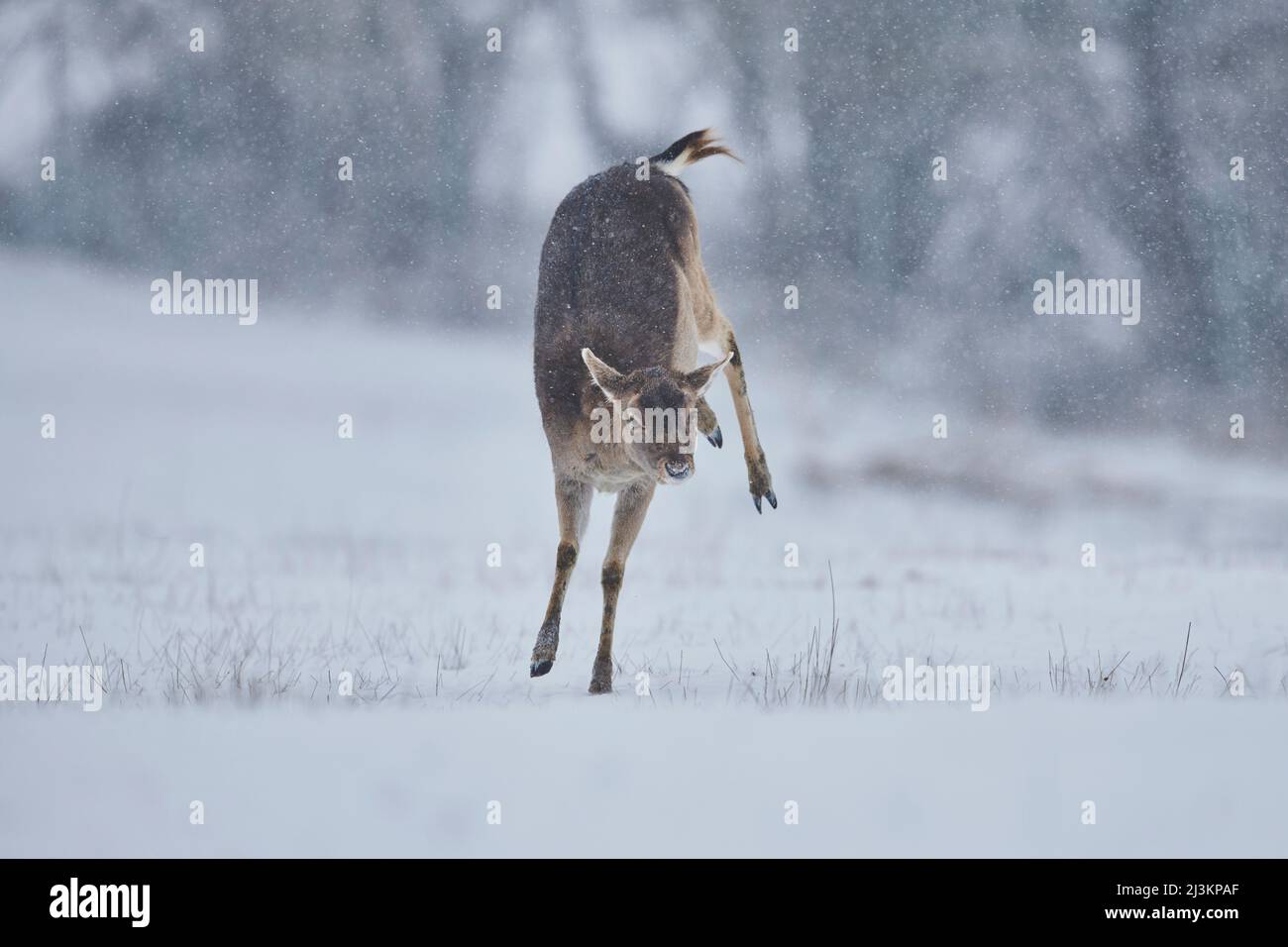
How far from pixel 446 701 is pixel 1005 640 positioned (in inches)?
140

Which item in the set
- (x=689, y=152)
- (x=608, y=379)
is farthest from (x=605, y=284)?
(x=689, y=152)

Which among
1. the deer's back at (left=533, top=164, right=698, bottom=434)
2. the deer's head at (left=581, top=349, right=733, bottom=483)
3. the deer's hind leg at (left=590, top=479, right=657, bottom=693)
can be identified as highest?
the deer's back at (left=533, top=164, right=698, bottom=434)

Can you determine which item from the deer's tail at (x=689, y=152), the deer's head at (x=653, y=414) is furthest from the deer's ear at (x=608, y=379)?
the deer's tail at (x=689, y=152)

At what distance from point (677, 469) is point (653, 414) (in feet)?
1.20

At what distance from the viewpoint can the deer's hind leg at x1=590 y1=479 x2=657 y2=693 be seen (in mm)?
6531

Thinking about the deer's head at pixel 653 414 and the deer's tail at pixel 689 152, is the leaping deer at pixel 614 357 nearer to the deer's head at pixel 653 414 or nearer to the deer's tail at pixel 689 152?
the deer's head at pixel 653 414

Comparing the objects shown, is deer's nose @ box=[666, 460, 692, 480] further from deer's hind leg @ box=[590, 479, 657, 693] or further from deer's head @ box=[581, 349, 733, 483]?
deer's hind leg @ box=[590, 479, 657, 693]

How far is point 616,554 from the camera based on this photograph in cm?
679

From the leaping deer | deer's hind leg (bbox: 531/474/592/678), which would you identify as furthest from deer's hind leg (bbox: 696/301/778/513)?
deer's hind leg (bbox: 531/474/592/678)

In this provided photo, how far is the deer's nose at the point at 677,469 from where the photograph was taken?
602 cm

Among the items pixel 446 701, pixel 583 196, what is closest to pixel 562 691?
pixel 446 701

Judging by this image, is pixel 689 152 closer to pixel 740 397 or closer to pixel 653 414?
pixel 740 397

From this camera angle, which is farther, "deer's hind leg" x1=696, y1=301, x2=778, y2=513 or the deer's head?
"deer's hind leg" x1=696, y1=301, x2=778, y2=513

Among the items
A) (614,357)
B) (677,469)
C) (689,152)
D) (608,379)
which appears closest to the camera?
(677,469)
